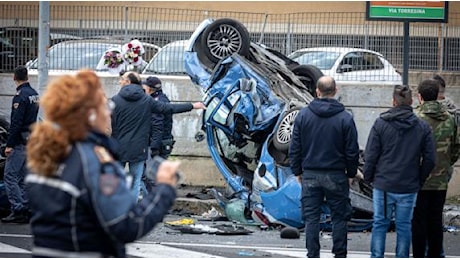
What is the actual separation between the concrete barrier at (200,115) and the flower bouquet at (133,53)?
0.94 metres

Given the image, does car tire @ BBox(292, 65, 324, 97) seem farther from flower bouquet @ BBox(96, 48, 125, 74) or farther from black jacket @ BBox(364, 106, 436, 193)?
black jacket @ BBox(364, 106, 436, 193)

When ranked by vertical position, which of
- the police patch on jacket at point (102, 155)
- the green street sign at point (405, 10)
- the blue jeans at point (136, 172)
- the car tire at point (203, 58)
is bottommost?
the blue jeans at point (136, 172)

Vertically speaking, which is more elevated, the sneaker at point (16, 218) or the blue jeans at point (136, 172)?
the blue jeans at point (136, 172)

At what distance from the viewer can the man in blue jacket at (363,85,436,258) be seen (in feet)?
27.2

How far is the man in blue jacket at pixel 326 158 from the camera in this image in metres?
8.47

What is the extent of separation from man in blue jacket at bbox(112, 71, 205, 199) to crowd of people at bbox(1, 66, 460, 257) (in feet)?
0.04

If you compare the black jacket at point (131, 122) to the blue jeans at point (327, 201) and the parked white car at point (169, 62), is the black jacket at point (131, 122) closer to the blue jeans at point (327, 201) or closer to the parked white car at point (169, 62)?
the blue jeans at point (327, 201)

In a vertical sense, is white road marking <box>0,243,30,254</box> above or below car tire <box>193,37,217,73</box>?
below

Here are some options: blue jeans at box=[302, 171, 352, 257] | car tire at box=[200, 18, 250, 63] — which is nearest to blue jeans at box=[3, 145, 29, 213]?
car tire at box=[200, 18, 250, 63]

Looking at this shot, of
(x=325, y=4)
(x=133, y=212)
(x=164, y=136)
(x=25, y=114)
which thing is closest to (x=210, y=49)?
(x=164, y=136)

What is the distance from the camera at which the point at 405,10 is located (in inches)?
497

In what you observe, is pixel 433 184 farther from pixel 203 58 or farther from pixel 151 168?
pixel 151 168

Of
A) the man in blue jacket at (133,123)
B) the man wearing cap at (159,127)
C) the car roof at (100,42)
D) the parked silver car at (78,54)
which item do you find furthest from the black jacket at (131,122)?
the car roof at (100,42)

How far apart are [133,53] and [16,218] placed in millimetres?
2813
